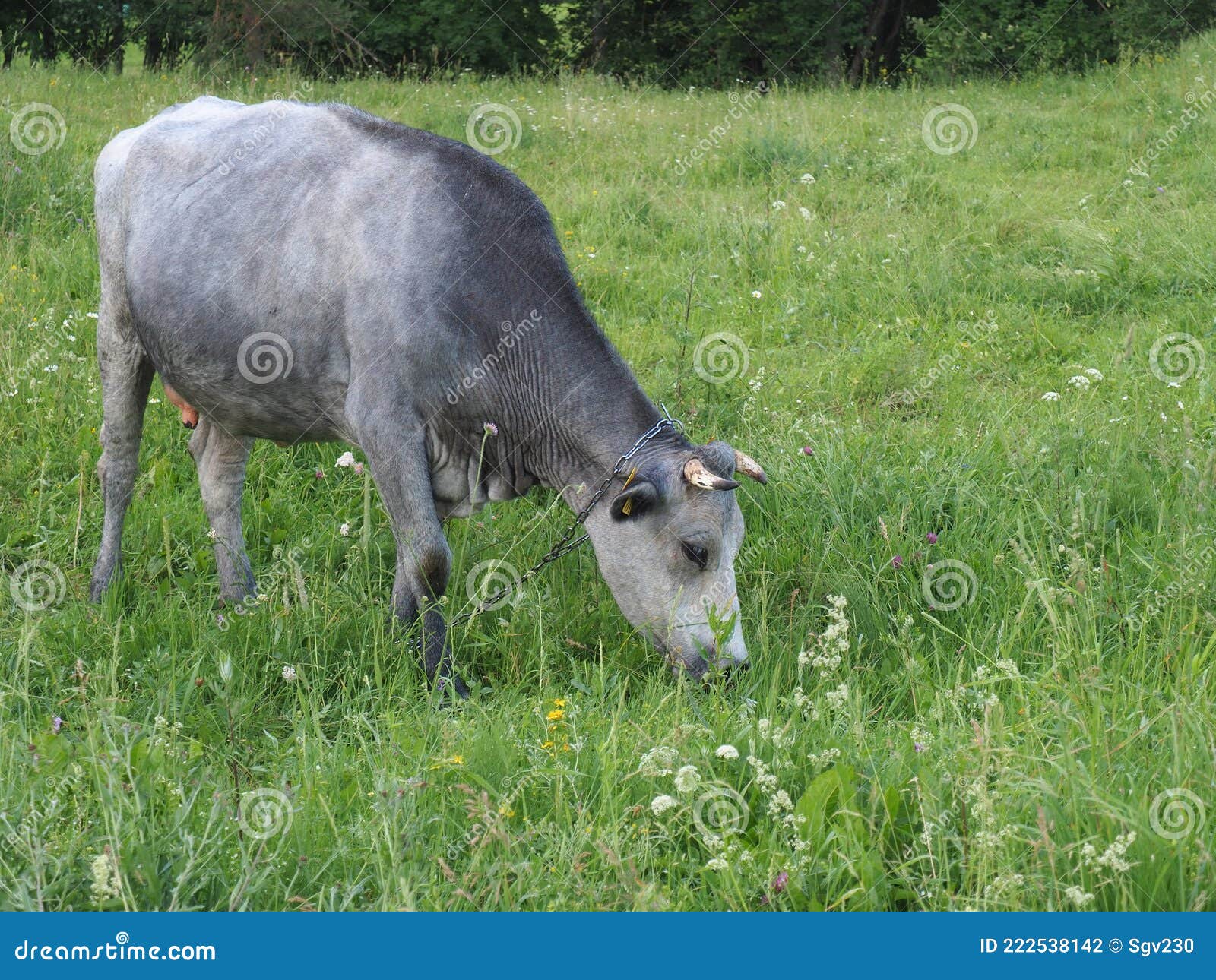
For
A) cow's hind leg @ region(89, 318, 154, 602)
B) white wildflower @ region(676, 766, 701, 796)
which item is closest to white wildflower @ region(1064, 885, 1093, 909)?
white wildflower @ region(676, 766, 701, 796)

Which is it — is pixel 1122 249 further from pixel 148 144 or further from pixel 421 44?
pixel 421 44

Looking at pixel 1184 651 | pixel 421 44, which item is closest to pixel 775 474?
pixel 1184 651

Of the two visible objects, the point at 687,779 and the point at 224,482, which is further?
the point at 224,482

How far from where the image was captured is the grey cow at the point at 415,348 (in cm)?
448

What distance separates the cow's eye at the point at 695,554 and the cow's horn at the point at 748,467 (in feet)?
1.26

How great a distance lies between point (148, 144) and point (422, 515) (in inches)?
91.1

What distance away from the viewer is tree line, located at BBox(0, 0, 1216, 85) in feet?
68.1

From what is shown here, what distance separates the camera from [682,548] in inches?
173

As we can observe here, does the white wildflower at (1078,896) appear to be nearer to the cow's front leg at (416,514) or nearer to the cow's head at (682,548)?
the cow's head at (682,548)

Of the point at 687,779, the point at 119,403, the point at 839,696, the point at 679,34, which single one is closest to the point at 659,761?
the point at 687,779

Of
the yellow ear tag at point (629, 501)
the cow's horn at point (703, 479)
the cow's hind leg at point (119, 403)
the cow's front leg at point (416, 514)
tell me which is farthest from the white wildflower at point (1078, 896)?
the cow's hind leg at point (119, 403)

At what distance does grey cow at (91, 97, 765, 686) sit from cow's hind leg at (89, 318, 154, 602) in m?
0.24

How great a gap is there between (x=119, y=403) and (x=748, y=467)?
3015mm

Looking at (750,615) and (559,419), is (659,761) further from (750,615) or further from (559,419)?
(559,419)
